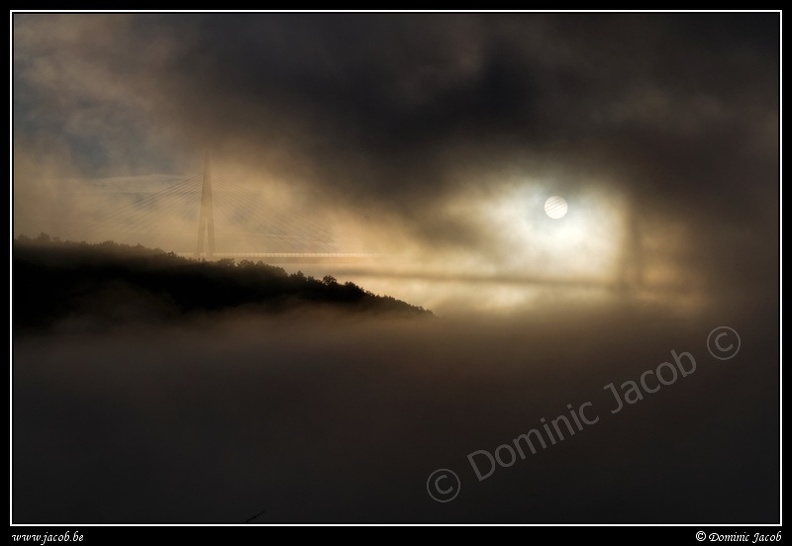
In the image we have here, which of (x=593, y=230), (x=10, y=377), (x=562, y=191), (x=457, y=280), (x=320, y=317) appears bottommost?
(x=10, y=377)

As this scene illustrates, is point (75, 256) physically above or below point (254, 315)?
above

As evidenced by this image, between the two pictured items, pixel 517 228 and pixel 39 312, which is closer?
pixel 39 312

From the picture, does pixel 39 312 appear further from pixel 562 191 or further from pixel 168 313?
pixel 562 191

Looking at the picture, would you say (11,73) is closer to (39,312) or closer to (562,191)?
(39,312)

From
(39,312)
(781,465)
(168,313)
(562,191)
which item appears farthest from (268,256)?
(781,465)

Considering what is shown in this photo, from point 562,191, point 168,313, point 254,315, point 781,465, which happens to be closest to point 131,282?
point 168,313

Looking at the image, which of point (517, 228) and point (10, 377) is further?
point (517, 228)
